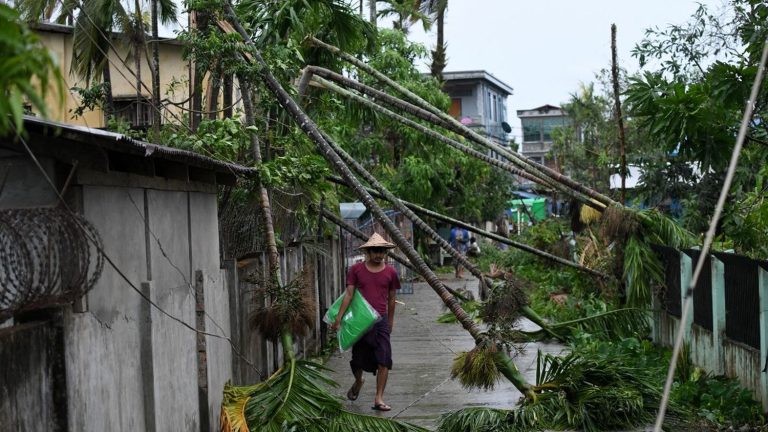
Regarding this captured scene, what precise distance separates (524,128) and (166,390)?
70.0 m

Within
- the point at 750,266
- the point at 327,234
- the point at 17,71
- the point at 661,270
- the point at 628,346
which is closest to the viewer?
the point at 17,71

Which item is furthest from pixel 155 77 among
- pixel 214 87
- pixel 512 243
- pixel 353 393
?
pixel 353 393

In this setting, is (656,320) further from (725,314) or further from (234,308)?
(234,308)

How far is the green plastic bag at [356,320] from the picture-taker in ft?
33.8

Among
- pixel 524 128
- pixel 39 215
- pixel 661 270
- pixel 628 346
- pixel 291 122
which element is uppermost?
pixel 524 128

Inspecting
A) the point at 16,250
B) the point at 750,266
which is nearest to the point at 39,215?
the point at 16,250

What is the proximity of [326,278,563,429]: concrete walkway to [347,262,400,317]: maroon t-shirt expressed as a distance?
1092 millimetres

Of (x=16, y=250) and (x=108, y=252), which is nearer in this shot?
(x=16, y=250)

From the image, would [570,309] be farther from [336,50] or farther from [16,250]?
[16,250]

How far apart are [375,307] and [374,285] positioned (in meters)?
0.24

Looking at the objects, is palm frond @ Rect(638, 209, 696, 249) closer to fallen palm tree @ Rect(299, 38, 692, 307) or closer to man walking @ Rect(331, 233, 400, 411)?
fallen palm tree @ Rect(299, 38, 692, 307)

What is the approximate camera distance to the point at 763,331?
29.9 ft

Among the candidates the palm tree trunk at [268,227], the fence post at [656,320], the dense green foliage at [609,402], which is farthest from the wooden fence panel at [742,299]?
the palm tree trunk at [268,227]

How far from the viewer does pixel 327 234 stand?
628 inches
